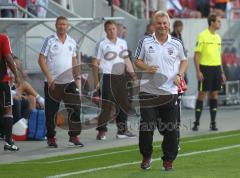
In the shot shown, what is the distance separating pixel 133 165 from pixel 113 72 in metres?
4.52

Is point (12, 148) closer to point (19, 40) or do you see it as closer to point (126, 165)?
point (126, 165)

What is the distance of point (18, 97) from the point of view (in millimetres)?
16531

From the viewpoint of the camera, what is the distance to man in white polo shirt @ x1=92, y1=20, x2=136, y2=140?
1612cm

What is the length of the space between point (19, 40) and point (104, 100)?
271cm

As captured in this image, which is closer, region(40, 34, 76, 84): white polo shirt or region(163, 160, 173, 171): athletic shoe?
region(163, 160, 173, 171): athletic shoe

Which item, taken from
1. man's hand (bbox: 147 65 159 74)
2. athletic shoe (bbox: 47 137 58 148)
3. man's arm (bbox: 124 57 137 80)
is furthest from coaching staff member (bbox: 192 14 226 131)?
man's hand (bbox: 147 65 159 74)

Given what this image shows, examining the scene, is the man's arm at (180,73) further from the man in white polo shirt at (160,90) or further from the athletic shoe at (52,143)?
the athletic shoe at (52,143)

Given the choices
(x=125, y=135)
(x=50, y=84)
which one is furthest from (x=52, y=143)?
(x=125, y=135)

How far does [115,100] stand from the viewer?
16.6 m

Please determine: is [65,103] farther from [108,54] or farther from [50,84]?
[108,54]

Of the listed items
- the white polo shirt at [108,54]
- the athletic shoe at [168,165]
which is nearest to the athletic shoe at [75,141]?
the white polo shirt at [108,54]

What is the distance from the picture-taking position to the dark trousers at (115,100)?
640 inches

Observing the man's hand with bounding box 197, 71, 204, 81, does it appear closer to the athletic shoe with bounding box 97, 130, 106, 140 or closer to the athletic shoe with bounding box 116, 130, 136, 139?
the athletic shoe with bounding box 116, 130, 136, 139

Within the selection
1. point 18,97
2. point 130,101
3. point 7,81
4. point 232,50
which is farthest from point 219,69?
point 232,50
